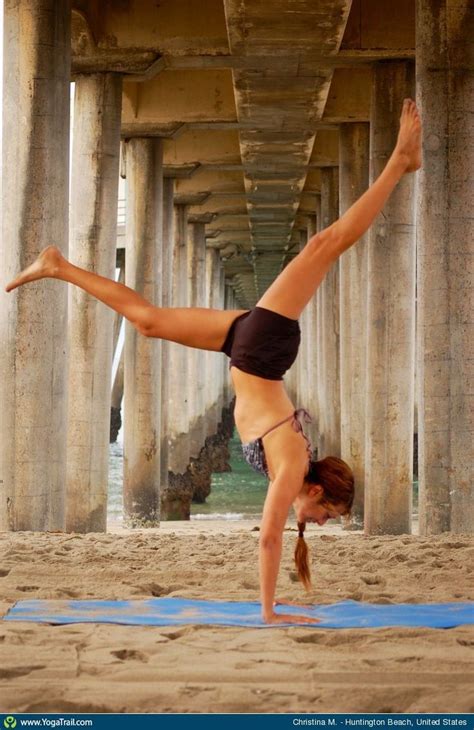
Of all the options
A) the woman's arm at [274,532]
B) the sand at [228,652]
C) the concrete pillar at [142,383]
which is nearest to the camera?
the sand at [228,652]

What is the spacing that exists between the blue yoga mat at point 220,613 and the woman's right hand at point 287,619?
0.16ft

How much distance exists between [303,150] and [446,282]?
39.2 ft

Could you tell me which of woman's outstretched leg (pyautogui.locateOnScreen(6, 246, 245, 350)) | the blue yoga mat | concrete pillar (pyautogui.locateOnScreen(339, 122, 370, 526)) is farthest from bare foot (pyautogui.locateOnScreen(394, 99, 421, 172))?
concrete pillar (pyautogui.locateOnScreen(339, 122, 370, 526))

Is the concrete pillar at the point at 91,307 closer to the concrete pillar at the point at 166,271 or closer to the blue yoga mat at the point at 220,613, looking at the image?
the concrete pillar at the point at 166,271

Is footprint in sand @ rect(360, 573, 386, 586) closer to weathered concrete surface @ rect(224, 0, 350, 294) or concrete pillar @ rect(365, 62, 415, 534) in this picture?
concrete pillar @ rect(365, 62, 415, 534)

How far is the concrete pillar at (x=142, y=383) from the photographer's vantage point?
70.1ft

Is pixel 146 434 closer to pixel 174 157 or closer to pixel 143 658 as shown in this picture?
pixel 174 157

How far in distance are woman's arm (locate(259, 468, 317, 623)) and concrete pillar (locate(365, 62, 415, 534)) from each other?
941 centimetres

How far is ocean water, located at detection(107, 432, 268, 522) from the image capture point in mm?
27141

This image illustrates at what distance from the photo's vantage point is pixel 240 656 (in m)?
5.75

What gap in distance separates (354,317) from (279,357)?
46.9ft
